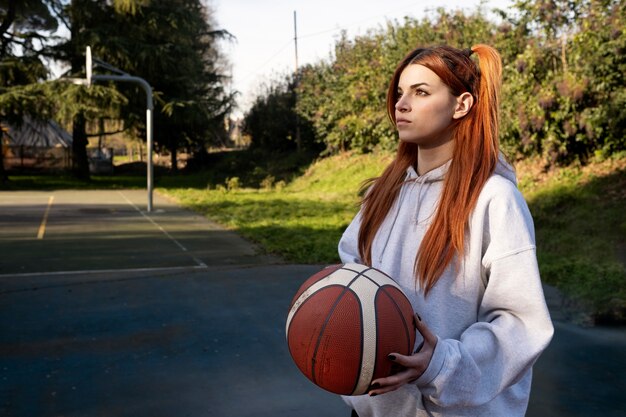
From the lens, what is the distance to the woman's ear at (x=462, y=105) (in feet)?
5.91

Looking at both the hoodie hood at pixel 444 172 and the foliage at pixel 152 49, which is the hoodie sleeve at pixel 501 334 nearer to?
the hoodie hood at pixel 444 172

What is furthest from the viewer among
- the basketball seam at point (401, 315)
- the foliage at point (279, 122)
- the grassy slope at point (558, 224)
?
the foliage at point (279, 122)

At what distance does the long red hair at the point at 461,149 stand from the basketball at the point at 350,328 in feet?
0.41

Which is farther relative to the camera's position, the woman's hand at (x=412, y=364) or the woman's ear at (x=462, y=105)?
the woman's ear at (x=462, y=105)

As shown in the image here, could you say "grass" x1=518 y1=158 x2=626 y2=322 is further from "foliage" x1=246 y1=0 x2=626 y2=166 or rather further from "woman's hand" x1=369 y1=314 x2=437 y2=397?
"woman's hand" x1=369 y1=314 x2=437 y2=397

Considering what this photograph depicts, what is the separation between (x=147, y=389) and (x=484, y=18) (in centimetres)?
1733

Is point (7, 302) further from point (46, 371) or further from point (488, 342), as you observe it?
point (488, 342)

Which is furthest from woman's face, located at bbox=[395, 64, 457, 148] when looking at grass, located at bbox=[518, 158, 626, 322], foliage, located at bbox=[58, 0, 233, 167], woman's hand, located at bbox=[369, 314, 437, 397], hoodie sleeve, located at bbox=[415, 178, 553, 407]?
foliage, located at bbox=[58, 0, 233, 167]

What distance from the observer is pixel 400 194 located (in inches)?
77.5

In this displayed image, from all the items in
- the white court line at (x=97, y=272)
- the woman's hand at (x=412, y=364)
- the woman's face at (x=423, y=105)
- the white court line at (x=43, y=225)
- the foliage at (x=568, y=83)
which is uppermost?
the foliage at (x=568, y=83)

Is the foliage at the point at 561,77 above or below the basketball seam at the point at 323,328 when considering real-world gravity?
above

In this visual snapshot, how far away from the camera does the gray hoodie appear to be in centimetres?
156

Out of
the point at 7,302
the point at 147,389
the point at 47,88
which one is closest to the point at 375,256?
the point at 147,389

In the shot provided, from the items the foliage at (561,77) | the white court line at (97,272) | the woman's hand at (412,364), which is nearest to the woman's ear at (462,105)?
the woman's hand at (412,364)
